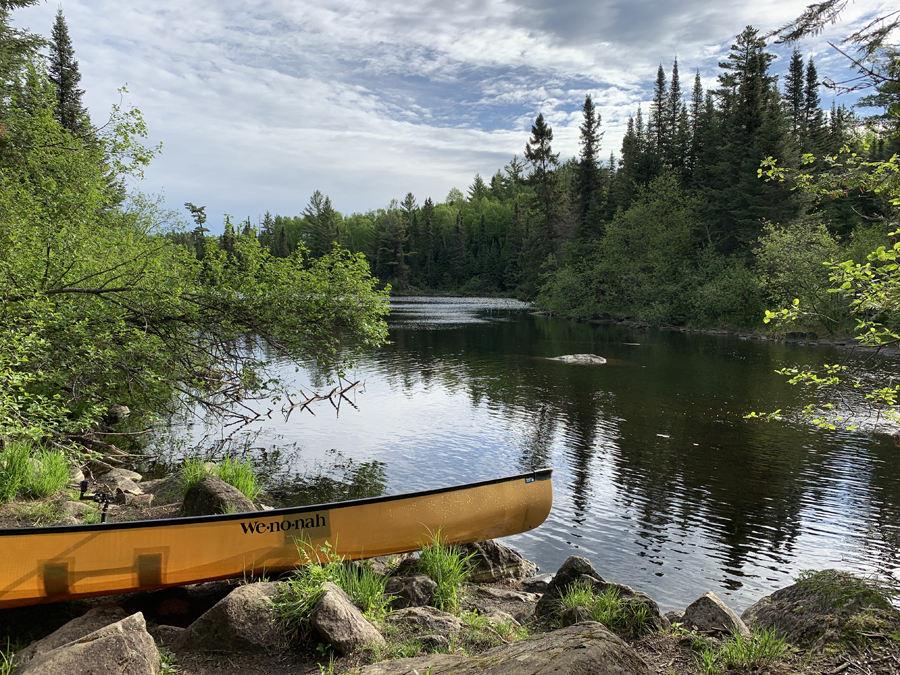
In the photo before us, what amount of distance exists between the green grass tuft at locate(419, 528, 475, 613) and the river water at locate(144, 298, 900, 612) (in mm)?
2470

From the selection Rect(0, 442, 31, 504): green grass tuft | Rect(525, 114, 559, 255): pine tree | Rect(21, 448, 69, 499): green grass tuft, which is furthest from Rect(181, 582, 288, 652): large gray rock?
Rect(525, 114, 559, 255): pine tree

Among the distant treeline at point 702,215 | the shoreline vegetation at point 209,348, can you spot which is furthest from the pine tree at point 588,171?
the shoreline vegetation at point 209,348

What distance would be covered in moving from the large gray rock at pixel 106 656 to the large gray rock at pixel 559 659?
1.60 meters

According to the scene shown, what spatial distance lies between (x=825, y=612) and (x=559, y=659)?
3230mm

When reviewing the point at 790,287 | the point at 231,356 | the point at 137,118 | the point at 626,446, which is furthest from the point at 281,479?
the point at 790,287

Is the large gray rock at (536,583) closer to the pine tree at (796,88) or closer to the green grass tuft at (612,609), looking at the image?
the green grass tuft at (612,609)

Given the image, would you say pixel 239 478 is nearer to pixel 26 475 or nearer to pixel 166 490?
pixel 166 490

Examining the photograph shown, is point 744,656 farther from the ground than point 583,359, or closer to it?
closer to it

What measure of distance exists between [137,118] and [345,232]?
121 metres

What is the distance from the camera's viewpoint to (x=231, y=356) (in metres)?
13.1

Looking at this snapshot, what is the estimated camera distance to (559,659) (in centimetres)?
337

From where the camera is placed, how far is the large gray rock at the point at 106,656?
12.5ft

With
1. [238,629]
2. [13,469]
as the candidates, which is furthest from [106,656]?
[13,469]

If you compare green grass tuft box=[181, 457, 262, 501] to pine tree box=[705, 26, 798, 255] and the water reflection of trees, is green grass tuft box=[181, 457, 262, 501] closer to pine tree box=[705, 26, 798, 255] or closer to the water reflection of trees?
the water reflection of trees
